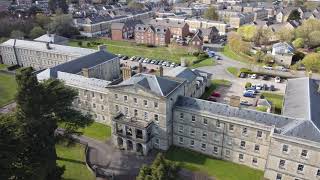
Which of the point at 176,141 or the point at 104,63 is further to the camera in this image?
the point at 104,63

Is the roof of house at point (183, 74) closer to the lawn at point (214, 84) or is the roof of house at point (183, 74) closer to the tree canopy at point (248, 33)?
the lawn at point (214, 84)

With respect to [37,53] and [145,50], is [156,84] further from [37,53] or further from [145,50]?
[145,50]

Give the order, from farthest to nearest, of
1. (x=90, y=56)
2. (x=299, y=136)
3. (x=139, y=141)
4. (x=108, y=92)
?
(x=90, y=56), (x=108, y=92), (x=139, y=141), (x=299, y=136)

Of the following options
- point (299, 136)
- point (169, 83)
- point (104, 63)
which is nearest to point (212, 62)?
point (104, 63)

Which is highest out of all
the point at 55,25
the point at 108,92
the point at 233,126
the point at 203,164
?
the point at 55,25

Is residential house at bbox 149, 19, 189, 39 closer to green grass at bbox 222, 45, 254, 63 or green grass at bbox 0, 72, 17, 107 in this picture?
green grass at bbox 222, 45, 254, 63

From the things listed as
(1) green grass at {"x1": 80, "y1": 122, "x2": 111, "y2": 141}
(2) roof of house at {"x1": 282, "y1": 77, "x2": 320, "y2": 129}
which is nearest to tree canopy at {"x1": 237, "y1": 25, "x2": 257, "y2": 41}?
(2) roof of house at {"x1": 282, "y1": 77, "x2": 320, "y2": 129}

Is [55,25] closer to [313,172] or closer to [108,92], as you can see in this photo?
[108,92]
